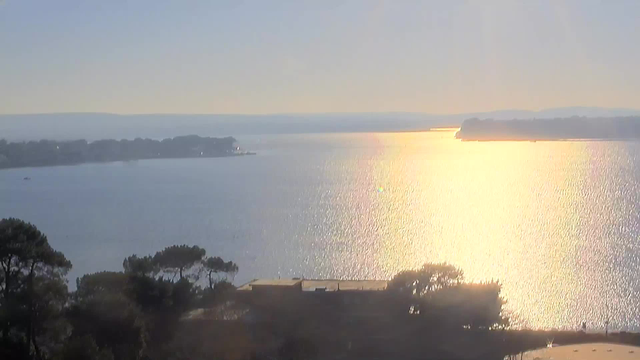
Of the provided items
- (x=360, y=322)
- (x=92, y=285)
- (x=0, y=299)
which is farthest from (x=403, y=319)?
(x=0, y=299)

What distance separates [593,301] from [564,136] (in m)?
40.3

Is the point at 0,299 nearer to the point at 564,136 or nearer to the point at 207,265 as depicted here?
the point at 207,265

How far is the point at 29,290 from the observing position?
480cm

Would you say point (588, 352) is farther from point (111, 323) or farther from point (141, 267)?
point (111, 323)

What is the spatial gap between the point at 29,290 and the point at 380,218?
12.5 meters

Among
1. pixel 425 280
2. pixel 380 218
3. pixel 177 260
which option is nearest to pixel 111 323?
pixel 177 260

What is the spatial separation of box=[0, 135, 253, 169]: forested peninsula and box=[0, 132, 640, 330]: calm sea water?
1116mm

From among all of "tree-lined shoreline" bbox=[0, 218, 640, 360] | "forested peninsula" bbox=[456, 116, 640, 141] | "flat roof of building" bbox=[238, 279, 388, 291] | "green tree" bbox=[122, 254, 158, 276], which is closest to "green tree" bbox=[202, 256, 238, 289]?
"tree-lined shoreline" bbox=[0, 218, 640, 360]

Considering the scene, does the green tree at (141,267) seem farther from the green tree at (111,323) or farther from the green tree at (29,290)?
the green tree at (111,323)

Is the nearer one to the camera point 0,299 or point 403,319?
point 0,299

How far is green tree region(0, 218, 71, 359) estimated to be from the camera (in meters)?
4.62

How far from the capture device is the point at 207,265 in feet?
23.5

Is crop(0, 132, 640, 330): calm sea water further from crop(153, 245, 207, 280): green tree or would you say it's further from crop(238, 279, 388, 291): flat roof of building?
crop(153, 245, 207, 280): green tree

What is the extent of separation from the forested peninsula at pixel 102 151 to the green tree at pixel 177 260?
2667 cm
